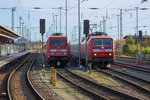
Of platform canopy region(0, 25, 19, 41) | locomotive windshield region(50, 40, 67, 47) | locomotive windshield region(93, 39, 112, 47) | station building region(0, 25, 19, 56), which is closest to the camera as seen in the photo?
locomotive windshield region(93, 39, 112, 47)

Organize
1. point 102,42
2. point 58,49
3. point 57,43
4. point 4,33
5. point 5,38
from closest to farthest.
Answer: point 102,42, point 58,49, point 57,43, point 5,38, point 4,33

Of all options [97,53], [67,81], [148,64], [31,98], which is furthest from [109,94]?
[148,64]

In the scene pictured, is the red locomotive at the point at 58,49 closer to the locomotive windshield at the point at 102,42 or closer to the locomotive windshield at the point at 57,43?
the locomotive windshield at the point at 57,43

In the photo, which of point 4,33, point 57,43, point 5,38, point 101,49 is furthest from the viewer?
point 4,33

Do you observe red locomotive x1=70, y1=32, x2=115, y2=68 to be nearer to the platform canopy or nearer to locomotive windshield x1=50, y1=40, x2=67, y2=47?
locomotive windshield x1=50, y1=40, x2=67, y2=47

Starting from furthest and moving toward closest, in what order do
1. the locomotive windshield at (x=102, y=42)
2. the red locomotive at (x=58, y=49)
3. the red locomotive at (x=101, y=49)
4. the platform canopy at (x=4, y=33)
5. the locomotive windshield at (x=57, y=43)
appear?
the platform canopy at (x=4, y=33) < the locomotive windshield at (x=57, y=43) < the red locomotive at (x=58, y=49) < the locomotive windshield at (x=102, y=42) < the red locomotive at (x=101, y=49)

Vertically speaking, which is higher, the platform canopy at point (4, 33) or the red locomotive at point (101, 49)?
the platform canopy at point (4, 33)

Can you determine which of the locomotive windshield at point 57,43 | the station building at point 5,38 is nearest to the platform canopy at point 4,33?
the station building at point 5,38

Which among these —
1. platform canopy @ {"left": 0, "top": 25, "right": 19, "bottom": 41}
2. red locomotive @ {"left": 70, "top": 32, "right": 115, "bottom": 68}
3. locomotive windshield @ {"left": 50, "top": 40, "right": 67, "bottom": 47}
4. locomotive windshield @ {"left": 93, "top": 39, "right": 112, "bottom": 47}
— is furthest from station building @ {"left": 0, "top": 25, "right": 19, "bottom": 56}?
locomotive windshield @ {"left": 93, "top": 39, "right": 112, "bottom": 47}

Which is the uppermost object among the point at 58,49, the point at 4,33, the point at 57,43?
the point at 4,33

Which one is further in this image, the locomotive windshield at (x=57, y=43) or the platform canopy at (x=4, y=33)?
the platform canopy at (x=4, y=33)

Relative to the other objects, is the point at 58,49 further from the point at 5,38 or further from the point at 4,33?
the point at 4,33

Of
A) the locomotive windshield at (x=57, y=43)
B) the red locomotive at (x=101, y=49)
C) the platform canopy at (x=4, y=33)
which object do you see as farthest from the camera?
the platform canopy at (x=4, y=33)

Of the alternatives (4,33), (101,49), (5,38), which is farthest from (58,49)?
(4,33)
